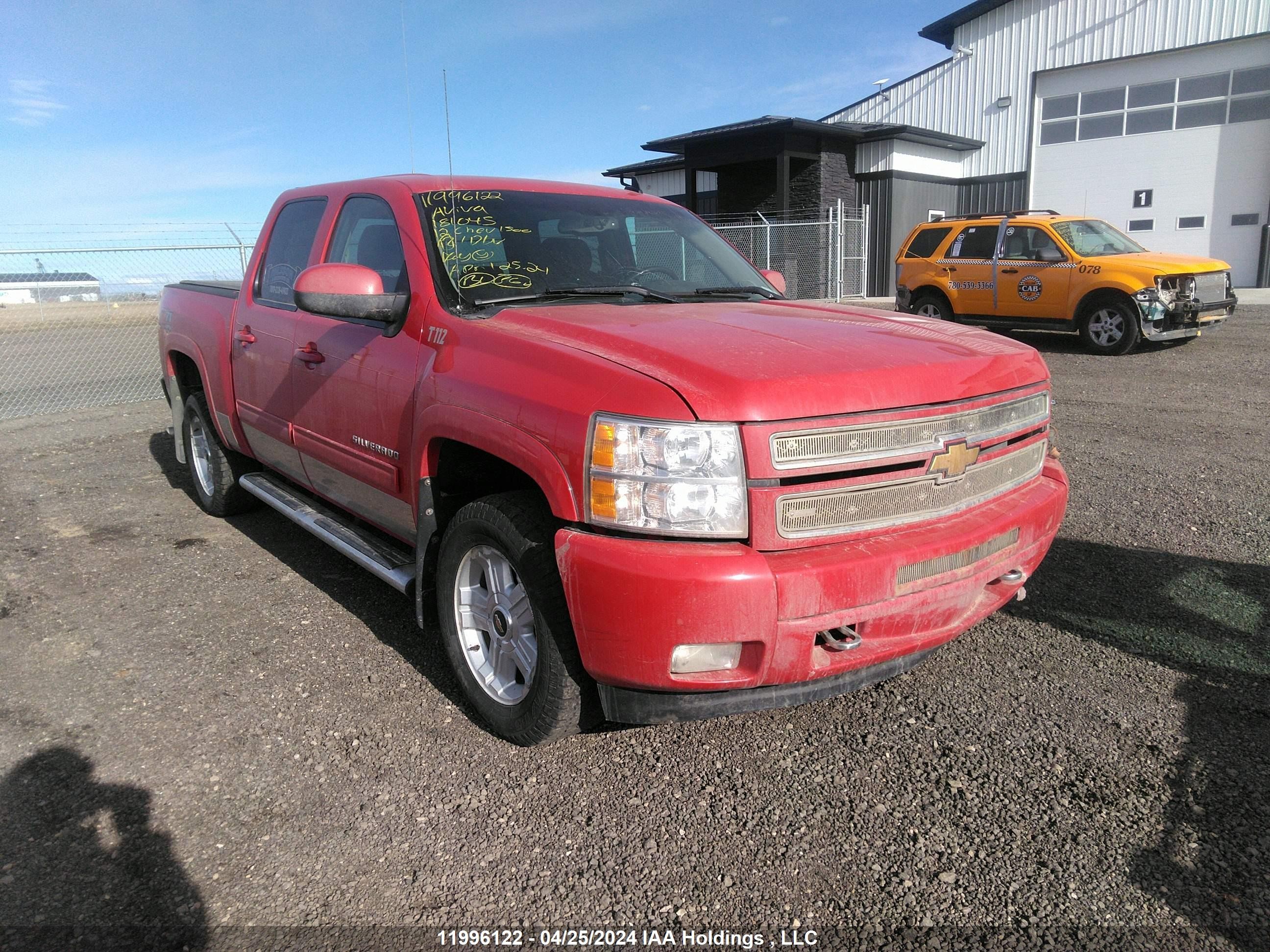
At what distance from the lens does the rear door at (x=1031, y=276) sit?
472 inches

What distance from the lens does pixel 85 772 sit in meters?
2.81

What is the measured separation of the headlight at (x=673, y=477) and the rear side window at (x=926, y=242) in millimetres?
12613

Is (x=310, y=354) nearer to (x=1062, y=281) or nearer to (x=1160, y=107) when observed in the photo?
(x=1062, y=281)

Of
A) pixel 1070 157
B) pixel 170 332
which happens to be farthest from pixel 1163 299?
pixel 1070 157

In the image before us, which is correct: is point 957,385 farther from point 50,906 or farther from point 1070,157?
point 1070,157

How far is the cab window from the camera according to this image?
12188 mm

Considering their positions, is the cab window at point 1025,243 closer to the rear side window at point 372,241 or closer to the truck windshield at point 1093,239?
the truck windshield at point 1093,239

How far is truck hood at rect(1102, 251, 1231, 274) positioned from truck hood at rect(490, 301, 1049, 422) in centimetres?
975

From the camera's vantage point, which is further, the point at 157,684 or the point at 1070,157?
the point at 1070,157

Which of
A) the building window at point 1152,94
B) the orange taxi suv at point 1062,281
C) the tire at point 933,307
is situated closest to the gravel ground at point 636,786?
the orange taxi suv at point 1062,281

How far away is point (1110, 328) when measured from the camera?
11711 millimetres

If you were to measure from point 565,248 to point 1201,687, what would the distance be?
2.93m

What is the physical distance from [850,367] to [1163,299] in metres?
10.9

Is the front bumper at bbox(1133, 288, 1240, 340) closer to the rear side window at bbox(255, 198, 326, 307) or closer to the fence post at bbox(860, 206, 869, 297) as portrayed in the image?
the rear side window at bbox(255, 198, 326, 307)
